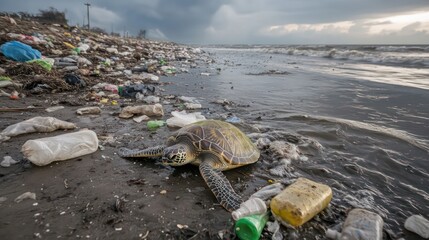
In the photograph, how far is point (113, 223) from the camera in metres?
2.24

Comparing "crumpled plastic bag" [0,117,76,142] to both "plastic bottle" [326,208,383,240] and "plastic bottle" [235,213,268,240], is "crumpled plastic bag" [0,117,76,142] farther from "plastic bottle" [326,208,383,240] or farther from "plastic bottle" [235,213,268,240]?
"plastic bottle" [326,208,383,240]

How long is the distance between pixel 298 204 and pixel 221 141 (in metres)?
1.45

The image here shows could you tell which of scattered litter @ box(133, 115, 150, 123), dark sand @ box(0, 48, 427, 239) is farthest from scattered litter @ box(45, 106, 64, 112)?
scattered litter @ box(133, 115, 150, 123)

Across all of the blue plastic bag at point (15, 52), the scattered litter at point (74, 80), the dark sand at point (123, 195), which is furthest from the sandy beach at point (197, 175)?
the blue plastic bag at point (15, 52)

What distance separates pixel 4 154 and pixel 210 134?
2.97 metres

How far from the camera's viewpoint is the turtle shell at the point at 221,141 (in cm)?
337

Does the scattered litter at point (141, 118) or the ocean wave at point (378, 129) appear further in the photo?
the scattered litter at point (141, 118)

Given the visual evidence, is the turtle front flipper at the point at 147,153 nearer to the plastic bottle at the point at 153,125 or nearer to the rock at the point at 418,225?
the plastic bottle at the point at 153,125

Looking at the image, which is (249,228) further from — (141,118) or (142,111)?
(142,111)

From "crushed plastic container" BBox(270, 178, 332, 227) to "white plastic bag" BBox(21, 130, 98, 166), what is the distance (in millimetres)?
2853

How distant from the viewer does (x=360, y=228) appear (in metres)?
2.27

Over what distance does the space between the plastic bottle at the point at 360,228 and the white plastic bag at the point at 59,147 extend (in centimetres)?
344

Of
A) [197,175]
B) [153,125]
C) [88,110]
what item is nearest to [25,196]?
[197,175]

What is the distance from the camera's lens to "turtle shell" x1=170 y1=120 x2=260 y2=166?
11.0 feet
